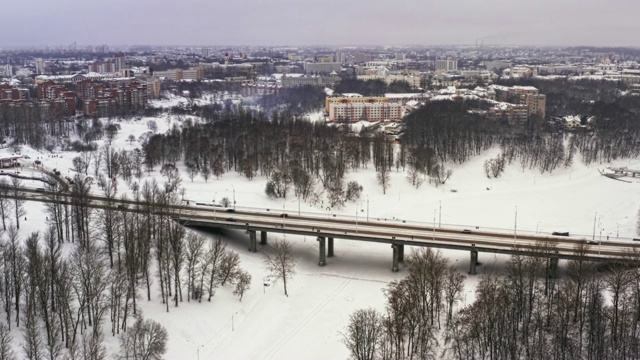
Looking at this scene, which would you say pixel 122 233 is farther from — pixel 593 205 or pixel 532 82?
pixel 532 82

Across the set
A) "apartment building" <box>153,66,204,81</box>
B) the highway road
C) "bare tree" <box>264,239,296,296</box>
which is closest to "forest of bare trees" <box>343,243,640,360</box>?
the highway road

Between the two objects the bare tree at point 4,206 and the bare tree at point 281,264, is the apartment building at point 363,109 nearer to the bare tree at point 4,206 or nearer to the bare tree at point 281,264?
the bare tree at point 281,264

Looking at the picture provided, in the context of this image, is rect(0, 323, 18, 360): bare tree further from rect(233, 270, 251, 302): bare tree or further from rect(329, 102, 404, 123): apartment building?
rect(329, 102, 404, 123): apartment building

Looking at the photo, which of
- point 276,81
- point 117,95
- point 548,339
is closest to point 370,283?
point 548,339

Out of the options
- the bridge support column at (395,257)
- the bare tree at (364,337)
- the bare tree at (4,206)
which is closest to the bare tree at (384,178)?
the bridge support column at (395,257)

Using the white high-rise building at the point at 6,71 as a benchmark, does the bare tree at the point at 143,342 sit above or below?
below

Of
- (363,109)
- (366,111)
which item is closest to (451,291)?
(363,109)
